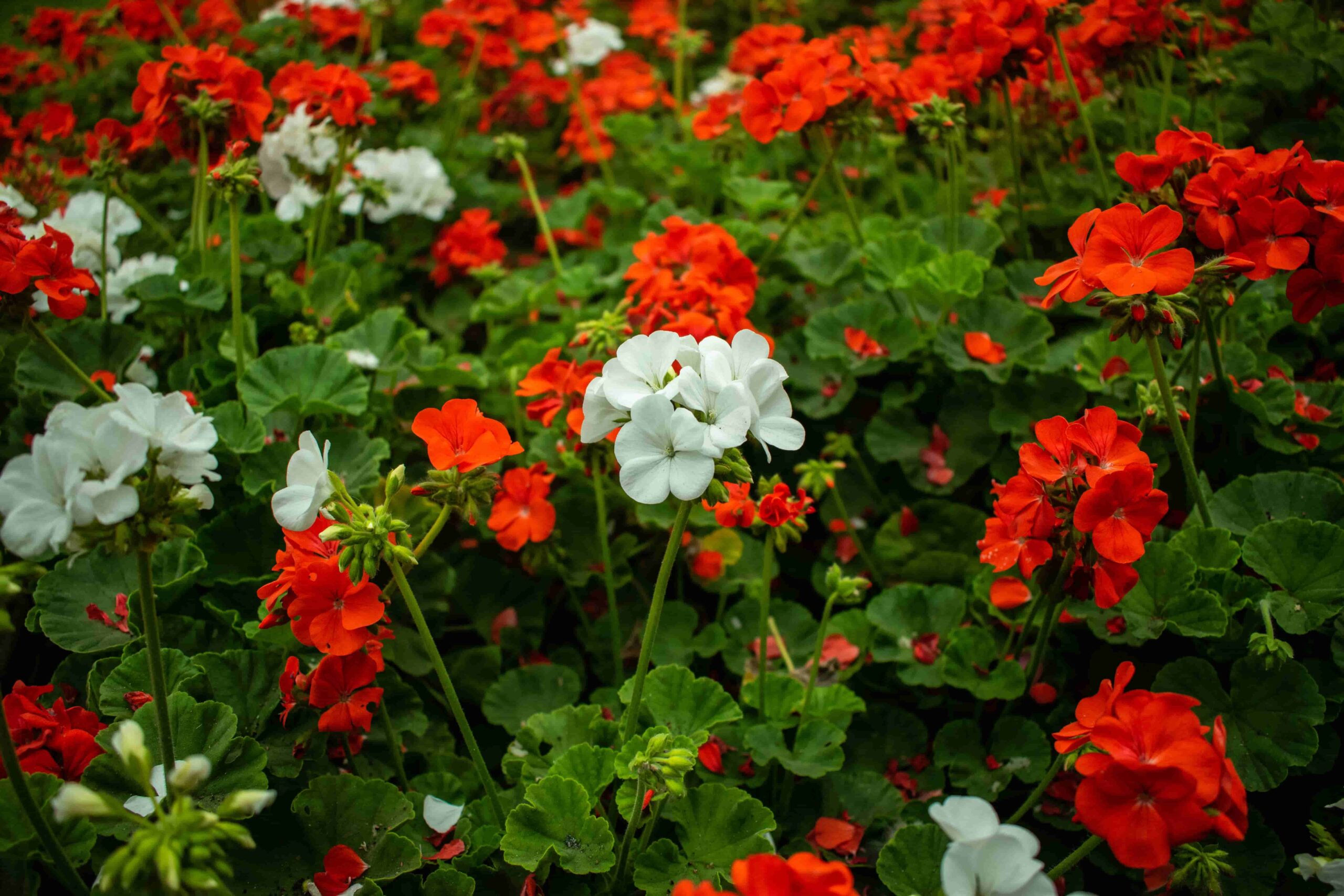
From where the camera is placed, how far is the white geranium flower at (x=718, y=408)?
113cm

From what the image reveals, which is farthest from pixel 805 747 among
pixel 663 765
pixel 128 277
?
pixel 128 277

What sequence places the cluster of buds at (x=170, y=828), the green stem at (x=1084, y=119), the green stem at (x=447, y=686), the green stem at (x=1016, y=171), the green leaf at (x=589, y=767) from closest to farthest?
1. the cluster of buds at (x=170, y=828)
2. the green stem at (x=447, y=686)
3. the green leaf at (x=589, y=767)
4. the green stem at (x=1084, y=119)
5. the green stem at (x=1016, y=171)

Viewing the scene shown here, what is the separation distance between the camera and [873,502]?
2.40m

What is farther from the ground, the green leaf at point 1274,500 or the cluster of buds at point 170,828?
the cluster of buds at point 170,828

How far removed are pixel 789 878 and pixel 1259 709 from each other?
3.54 feet

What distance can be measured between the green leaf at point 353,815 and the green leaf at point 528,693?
16.9 inches

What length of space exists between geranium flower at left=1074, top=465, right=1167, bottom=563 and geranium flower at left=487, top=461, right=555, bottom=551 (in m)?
1.06

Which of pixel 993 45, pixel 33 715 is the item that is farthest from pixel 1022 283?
pixel 33 715

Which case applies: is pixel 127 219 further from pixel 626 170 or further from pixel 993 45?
pixel 993 45

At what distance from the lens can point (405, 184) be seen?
3.02 meters

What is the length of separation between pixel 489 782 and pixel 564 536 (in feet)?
2.34

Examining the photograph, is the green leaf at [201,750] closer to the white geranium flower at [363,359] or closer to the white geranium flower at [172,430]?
the white geranium flower at [172,430]

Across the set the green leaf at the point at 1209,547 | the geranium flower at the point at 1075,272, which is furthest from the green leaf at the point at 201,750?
the green leaf at the point at 1209,547

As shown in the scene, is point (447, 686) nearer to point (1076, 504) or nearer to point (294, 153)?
point (1076, 504)
